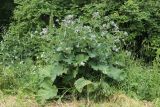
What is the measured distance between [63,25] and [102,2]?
195cm

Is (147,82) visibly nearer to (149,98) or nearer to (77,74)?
(149,98)

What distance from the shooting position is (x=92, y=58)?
5715 millimetres

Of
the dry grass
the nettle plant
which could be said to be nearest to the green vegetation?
the nettle plant

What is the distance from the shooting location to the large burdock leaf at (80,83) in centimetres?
548

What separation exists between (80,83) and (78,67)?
247mm

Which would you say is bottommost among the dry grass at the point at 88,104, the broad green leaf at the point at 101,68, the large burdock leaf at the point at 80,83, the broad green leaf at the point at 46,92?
the dry grass at the point at 88,104

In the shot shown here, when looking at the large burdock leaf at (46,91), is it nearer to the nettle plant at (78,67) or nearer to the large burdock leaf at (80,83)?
the nettle plant at (78,67)

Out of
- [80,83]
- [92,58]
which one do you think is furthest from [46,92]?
[92,58]

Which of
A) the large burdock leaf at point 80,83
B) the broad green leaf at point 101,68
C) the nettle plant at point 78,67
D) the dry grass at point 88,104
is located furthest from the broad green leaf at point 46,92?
the broad green leaf at point 101,68

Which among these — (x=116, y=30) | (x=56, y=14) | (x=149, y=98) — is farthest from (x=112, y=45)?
(x=56, y=14)

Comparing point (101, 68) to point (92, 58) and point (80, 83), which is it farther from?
point (80, 83)

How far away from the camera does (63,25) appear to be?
5.82 metres

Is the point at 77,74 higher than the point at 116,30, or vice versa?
the point at 116,30

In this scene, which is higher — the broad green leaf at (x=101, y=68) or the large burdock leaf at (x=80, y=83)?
the broad green leaf at (x=101, y=68)
